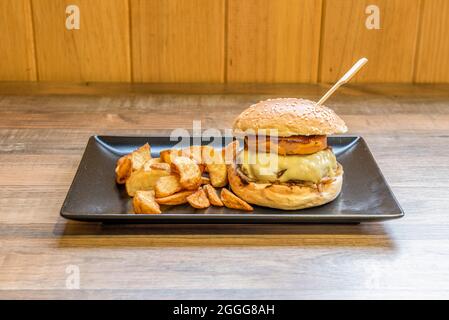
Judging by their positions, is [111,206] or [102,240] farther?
[111,206]

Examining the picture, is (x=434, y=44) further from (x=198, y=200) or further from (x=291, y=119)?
(x=198, y=200)

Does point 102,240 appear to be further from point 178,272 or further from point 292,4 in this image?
point 292,4

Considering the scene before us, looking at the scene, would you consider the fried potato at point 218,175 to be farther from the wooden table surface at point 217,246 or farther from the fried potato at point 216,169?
the wooden table surface at point 217,246

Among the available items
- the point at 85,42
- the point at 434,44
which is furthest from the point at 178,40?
the point at 434,44

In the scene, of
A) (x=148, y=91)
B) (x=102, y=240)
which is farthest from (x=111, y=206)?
(x=148, y=91)

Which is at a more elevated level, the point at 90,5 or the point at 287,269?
the point at 90,5
